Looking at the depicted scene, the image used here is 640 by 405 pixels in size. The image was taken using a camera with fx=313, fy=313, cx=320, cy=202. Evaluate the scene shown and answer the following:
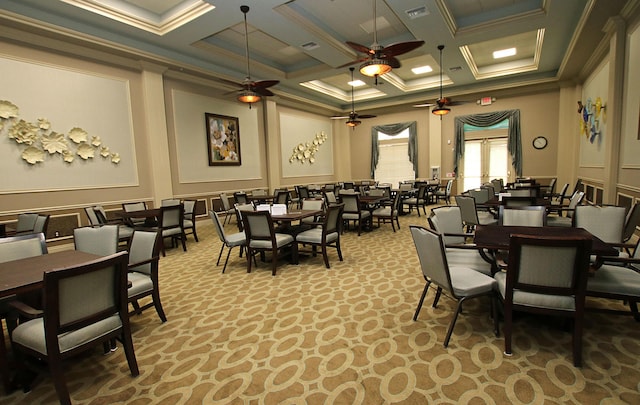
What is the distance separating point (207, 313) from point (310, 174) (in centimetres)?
900

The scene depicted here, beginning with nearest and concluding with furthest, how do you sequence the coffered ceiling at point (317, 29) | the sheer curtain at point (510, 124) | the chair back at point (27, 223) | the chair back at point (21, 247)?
the chair back at point (21, 247) → the chair back at point (27, 223) → the coffered ceiling at point (317, 29) → the sheer curtain at point (510, 124)

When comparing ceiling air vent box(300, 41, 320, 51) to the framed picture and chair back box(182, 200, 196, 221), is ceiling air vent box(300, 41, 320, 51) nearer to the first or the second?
the framed picture

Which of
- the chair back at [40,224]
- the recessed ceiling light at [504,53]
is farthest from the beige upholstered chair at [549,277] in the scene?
the recessed ceiling light at [504,53]

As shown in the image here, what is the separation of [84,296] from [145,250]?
1.01 meters

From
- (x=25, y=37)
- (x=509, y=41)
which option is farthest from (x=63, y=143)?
(x=509, y=41)

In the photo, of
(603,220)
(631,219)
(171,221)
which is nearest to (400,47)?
(603,220)

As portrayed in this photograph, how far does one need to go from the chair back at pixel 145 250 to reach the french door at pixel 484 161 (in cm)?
1066

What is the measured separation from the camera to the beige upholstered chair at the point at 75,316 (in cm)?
168

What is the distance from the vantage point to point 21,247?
108 inches

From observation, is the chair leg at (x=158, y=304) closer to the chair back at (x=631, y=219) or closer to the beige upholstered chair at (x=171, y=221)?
the beige upholstered chair at (x=171, y=221)

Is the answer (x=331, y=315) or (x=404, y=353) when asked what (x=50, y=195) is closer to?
(x=331, y=315)

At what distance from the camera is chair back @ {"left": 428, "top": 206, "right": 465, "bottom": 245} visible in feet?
10.4

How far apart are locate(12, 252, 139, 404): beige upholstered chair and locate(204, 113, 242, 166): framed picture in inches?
259

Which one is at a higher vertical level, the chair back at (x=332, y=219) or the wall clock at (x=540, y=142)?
the wall clock at (x=540, y=142)
